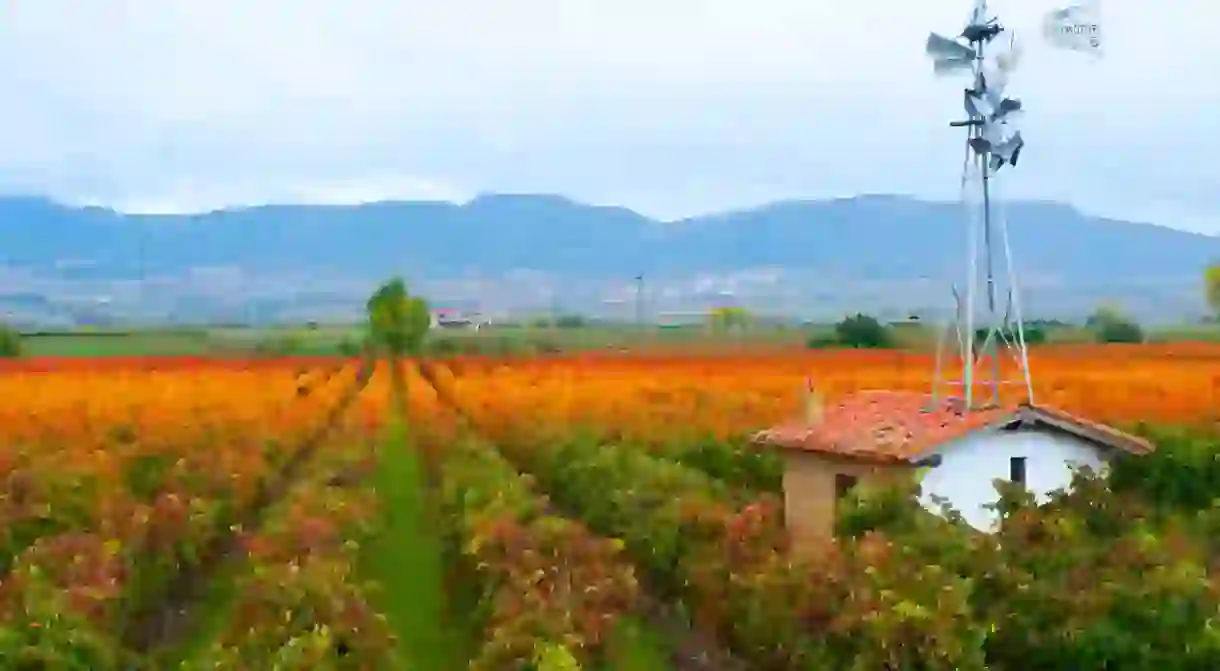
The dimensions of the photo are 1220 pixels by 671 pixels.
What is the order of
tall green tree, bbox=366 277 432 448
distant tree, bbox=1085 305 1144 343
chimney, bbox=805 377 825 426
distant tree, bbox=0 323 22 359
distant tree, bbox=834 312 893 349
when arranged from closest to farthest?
chimney, bbox=805 377 825 426, distant tree, bbox=834 312 893 349, distant tree, bbox=0 323 22 359, distant tree, bbox=1085 305 1144 343, tall green tree, bbox=366 277 432 448

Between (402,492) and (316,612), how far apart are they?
2063cm

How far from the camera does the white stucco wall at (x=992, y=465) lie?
21703 millimetres

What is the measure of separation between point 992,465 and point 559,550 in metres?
7.19

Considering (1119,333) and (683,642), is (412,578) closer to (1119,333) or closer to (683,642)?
(683,642)

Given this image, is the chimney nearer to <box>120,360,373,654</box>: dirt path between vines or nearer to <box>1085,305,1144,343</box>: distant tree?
<box>120,360,373,654</box>: dirt path between vines

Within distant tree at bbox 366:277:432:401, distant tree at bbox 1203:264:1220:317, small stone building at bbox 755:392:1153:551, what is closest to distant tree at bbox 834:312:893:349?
distant tree at bbox 1203:264:1220:317

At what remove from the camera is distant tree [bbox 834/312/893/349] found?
8300 centimetres

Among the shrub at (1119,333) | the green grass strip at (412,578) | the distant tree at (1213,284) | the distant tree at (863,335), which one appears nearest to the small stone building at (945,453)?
the green grass strip at (412,578)

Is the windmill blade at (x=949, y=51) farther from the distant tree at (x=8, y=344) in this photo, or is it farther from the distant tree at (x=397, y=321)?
the distant tree at (x=397, y=321)

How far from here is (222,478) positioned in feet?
95.2

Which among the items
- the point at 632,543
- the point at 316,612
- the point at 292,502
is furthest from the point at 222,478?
the point at 316,612

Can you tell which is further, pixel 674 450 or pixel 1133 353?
pixel 1133 353

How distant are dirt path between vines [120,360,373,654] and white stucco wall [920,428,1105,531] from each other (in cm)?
1129

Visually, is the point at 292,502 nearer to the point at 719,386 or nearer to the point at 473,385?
the point at 719,386
